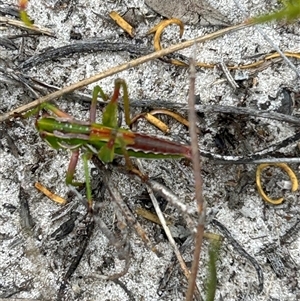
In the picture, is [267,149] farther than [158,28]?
No

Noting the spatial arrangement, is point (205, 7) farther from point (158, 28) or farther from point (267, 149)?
point (267, 149)

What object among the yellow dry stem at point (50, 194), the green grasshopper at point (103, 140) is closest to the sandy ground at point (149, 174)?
the yellow dry stem at point (50, 194)

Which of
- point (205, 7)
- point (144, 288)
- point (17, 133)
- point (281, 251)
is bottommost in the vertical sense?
point (144, 288)

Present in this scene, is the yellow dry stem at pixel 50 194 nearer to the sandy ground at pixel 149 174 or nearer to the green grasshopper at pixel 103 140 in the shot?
the sandy ground at pixel 149 174

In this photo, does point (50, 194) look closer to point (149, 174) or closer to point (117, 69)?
point (149, 174)

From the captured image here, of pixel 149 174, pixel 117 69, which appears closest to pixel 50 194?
pixel 149 174

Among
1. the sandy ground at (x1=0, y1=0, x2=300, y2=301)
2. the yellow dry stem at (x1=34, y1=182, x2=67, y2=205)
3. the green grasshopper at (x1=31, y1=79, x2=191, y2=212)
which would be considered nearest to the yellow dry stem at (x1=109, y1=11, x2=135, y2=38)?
the sandy ground at (x1=0, y1=0, x2=300, y2=301)

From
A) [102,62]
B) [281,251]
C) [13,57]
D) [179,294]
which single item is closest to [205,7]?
[102,62]

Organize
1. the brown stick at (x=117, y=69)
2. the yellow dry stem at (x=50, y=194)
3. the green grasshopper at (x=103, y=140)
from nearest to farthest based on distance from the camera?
1. the green grasshopper at (x=103, y=140)
2. the brown stick at (x=117, y=69)
3. the yellow dry stem at (x=50, y=194)
